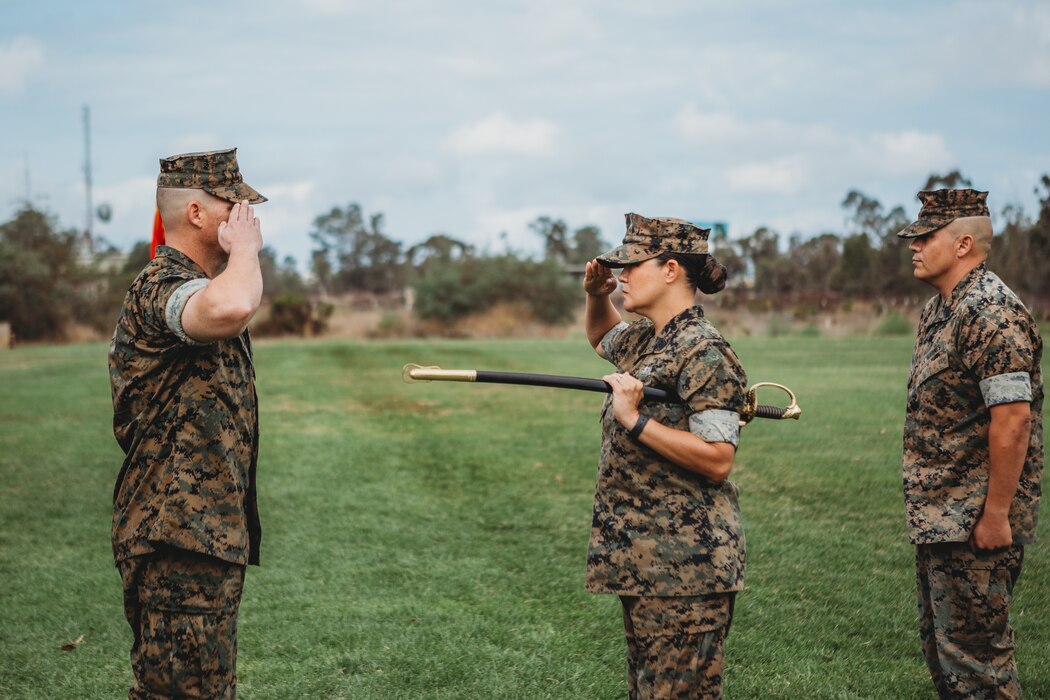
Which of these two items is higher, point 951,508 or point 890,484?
point 951,508

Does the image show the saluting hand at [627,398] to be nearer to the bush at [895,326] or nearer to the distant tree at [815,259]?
the bush at [895,326]

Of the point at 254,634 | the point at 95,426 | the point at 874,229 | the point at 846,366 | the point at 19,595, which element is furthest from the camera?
the point at 874,229

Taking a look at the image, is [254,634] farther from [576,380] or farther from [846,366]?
[846,366]

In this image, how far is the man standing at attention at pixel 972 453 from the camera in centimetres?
375

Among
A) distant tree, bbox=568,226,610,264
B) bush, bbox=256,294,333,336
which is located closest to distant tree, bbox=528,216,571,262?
distant tree, bbox=568,226,610,264

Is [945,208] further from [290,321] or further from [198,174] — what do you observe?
[290,321]

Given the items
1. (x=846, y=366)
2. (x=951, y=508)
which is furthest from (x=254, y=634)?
(x=846, y=366)

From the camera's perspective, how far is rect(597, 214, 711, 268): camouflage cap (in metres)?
3.32

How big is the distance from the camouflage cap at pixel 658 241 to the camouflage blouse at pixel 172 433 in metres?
1.33

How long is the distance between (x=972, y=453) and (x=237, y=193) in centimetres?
284

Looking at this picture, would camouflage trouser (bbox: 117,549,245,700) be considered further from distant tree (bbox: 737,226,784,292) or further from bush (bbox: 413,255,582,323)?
distant tree (bbox: 737,226,784,292)

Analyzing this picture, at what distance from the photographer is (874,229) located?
66562mm

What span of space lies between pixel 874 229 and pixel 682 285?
221 feet

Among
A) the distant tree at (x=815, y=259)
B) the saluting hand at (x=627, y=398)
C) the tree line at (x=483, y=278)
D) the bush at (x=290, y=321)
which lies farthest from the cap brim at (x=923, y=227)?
the distant tree at (x=815, y=259)
